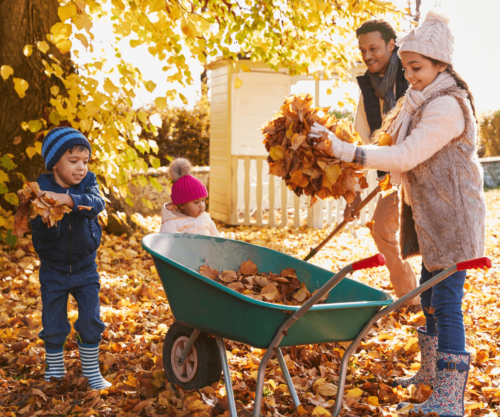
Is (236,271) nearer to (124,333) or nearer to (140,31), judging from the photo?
(124,333)

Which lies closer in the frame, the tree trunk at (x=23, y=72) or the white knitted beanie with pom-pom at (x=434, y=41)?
the white knitted beanie with pom-pom at (x=434, y=41)

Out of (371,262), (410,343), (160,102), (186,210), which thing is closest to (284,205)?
(186,210)

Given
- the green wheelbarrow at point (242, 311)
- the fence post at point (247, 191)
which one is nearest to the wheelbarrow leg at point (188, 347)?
the green wheelbarrow at point (242, 311)

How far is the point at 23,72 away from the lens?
5.61 m

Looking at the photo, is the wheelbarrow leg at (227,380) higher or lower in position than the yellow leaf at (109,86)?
lower

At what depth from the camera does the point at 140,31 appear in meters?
3.81

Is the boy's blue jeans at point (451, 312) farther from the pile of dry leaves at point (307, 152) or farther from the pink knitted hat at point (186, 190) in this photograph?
the pink knitted hat at point (186, 190)

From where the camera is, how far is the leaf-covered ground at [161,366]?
256 cm

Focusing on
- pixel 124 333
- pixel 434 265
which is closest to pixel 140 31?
pixel 124 333

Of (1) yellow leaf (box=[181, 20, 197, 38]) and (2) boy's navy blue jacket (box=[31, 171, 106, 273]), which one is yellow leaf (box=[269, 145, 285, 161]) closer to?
(2) boy's navy blue jacket (box=[31, 171, 106, 273])

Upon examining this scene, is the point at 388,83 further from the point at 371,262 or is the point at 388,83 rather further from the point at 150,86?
the point at 371,262

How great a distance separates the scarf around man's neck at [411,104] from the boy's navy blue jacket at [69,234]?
1584 millimetres

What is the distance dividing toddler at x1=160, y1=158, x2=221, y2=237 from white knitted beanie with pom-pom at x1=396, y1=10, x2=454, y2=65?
1.85 m

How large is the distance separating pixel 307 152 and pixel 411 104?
600 mm
